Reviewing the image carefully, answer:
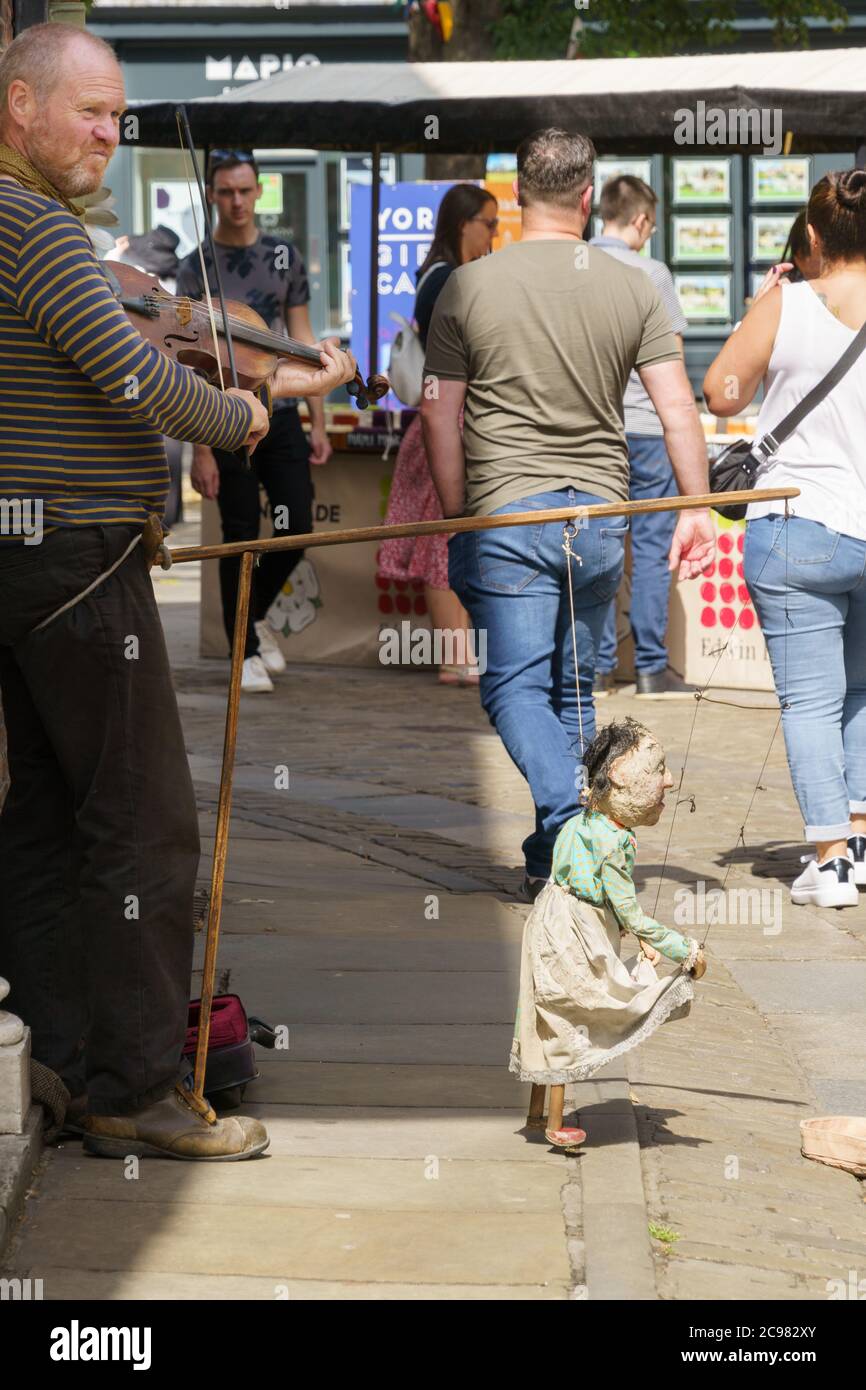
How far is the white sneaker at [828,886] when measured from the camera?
6191mm

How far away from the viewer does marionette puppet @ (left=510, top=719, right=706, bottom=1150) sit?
398 cm

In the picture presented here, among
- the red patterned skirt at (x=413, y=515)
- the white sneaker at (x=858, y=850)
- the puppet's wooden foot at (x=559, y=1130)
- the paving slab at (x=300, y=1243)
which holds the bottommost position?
the red patterned skirt at (x=413, y=515)

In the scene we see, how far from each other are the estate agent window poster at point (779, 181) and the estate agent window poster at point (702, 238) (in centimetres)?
56

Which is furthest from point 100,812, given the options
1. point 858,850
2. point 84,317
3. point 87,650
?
point 858,850

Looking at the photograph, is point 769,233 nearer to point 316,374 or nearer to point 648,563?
point 648,563

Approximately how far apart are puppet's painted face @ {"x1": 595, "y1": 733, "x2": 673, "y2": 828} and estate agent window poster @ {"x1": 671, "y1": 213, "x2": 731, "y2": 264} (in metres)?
17.9

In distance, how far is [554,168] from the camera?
5758 millimetres

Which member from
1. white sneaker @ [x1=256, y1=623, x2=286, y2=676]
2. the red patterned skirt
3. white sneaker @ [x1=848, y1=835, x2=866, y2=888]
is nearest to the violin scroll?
white sneaker @ [x1=848, y1=835, x2=866, y2=888]

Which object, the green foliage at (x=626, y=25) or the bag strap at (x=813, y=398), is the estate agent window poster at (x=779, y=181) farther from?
the bag strap at (x=813, y=398)

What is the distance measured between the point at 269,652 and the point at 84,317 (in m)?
7.12

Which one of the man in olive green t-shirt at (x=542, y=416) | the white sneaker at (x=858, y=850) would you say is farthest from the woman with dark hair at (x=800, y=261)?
the white sneaker at (x=858, y=850)

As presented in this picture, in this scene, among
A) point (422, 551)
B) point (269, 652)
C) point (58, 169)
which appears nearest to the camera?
point (58, 169)

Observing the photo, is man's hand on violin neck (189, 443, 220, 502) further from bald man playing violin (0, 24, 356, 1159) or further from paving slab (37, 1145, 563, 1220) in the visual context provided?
paving slab (37, 1145, 563, 1220)

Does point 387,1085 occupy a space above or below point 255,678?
above
